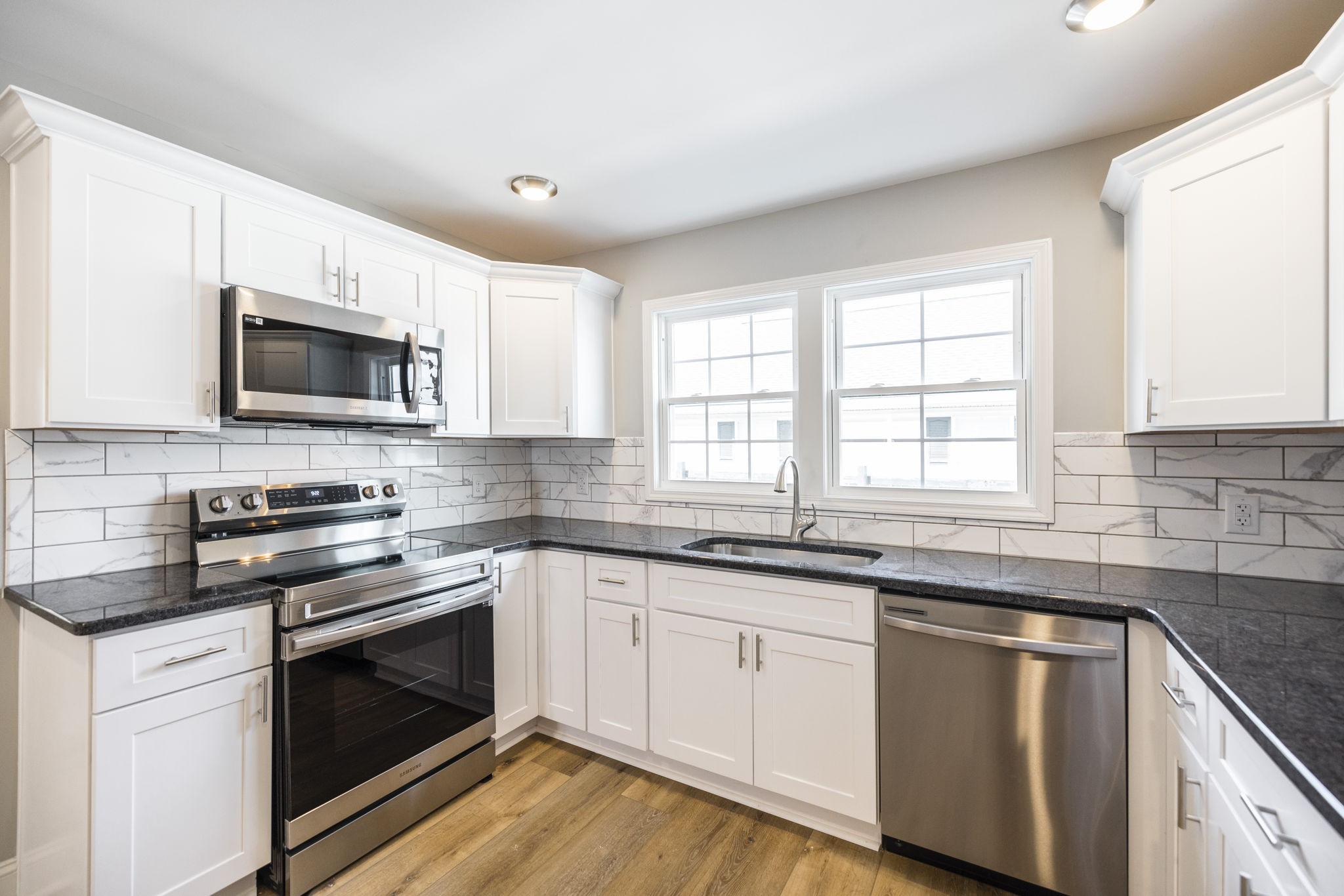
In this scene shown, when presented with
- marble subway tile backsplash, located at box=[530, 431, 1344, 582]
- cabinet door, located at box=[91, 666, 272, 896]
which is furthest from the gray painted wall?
cabinet door, located at box=[91, 666, 272, 896]

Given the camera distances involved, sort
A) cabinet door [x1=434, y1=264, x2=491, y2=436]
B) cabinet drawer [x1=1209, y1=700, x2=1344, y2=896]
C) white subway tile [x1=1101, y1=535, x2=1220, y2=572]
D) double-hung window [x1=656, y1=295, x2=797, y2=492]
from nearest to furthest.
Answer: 1. cabinet drawer [x1=1209, y1=700, x2=1344, y2=896]
2. white subway tile [x1=1101, y1=535, x2=1220, y2=572]
3. cabinet door [x1=434, y1=264, x2=491, y2=436]
4. double-hung window [x1=656, y1=295, x2=797, y2=492]

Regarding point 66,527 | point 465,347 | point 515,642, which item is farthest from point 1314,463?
point 66,527

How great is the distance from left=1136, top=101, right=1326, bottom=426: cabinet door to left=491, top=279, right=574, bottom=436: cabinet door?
2360 millimetres

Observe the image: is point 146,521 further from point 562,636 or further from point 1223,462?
point 1223,462

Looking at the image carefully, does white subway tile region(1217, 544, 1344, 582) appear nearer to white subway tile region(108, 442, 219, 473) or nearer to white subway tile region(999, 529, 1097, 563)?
white subway tile region(999, 529, 1097, 563)

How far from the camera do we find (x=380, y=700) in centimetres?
196

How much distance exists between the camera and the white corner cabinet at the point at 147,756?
56.6 inches

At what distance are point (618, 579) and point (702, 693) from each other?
0.56 metres

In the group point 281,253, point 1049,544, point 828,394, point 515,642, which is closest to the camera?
point 281,253

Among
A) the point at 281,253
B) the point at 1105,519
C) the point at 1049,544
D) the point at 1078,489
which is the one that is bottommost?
the point at 1049,544

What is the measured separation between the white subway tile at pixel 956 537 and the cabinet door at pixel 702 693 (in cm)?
85

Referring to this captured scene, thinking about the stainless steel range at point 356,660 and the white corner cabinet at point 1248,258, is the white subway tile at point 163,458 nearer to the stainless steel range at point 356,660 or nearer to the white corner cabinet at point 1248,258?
the stainless steel range at point 356,660

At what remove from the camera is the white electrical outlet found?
6.12 feet

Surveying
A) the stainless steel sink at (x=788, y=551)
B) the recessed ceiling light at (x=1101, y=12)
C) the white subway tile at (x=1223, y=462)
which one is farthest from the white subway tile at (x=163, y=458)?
the white subway tile at (x=1223, y=462)
